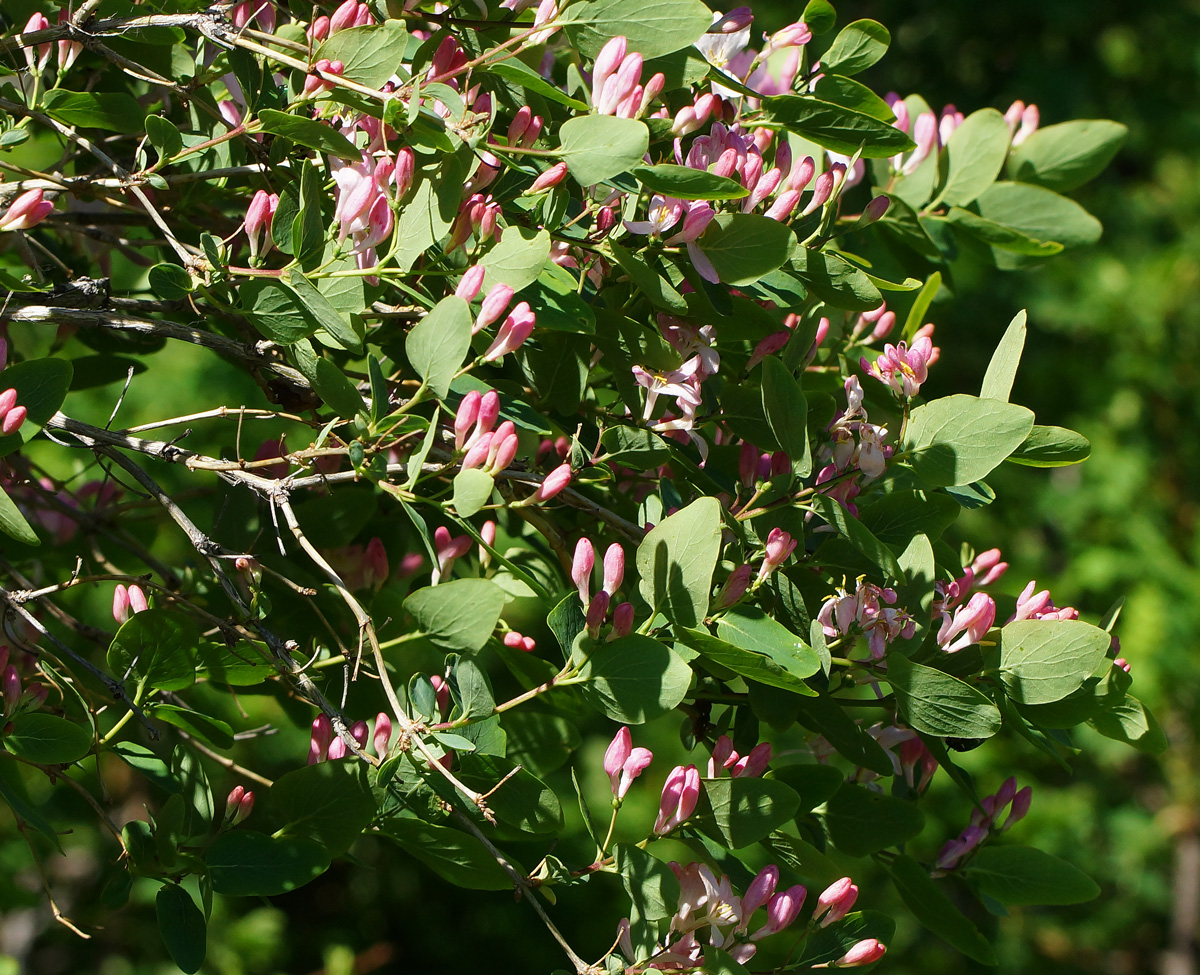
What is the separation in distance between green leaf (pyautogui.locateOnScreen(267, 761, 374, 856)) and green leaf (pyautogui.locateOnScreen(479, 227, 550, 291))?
0.34m

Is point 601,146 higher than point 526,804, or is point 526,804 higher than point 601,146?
point 601,146

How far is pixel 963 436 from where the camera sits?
0.73 metres

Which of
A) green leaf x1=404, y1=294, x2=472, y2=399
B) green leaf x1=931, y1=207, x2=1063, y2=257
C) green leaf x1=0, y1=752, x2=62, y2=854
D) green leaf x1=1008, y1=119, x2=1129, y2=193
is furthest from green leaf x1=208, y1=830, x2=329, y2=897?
green leaf x1=1008, y1=119, x2=1129, y2=193

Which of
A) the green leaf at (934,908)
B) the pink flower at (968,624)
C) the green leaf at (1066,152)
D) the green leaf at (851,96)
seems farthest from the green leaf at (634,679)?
the green leaf at (1066,152)

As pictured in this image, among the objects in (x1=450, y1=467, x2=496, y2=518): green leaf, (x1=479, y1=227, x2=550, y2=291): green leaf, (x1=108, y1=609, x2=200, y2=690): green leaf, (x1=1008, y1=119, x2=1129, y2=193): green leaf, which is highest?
(x1=479, y1=227, x2=550, y2=291): green leaf

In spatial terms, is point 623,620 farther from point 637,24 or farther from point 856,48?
point 856,48

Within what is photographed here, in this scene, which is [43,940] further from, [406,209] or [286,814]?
[406,209]

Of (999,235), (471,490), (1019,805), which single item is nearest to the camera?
(471,490)

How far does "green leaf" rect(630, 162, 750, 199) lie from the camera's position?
0.70 meters

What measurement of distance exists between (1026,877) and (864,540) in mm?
404

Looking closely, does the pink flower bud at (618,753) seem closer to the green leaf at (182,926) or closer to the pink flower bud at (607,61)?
the green leaf at (182,926)

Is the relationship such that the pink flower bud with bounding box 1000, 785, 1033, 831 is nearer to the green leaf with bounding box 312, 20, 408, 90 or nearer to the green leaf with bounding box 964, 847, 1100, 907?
the green leaf with bounding box 964, 847, 1100, 907

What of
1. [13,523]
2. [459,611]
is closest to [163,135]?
[13,523]

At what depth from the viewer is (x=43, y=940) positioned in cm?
338
